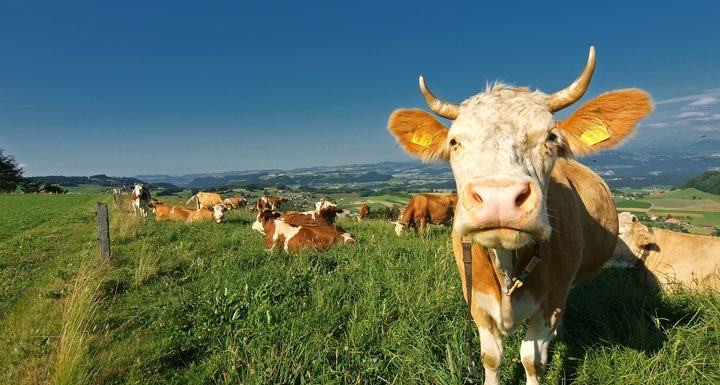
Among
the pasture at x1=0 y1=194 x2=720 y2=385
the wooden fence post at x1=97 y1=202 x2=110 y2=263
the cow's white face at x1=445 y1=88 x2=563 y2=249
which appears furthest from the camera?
the wooden fence post at x1=97 y1=202 x2=110 y2=263

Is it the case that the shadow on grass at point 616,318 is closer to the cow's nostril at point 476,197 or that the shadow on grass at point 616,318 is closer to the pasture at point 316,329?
the pasture at point 316,329

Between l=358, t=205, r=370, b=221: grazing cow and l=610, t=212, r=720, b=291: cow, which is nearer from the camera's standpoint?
l=610, t=212, r=720, b=291: cow

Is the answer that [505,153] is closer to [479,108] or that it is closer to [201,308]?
[479,108]

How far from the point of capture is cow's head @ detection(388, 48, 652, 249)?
1895mm

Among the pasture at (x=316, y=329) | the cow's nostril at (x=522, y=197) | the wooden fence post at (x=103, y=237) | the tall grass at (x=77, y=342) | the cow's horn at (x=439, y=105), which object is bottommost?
the pasture at (x=316, y=329)

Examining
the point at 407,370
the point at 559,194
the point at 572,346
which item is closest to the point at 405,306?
the point at 407,370

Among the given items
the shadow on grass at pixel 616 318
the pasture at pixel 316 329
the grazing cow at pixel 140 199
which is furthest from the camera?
the grazing cow at pixel 140 199

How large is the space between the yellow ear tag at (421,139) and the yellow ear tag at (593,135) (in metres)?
1.13

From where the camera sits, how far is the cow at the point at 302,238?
Answer: 9.16 m

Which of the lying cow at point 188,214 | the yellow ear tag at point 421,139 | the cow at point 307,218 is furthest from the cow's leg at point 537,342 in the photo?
the lying cow at point 188,214

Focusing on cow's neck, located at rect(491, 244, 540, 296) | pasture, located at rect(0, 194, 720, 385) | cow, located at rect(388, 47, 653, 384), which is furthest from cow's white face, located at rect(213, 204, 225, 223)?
cow's neck, located at rect(491, 244, 540, 296)

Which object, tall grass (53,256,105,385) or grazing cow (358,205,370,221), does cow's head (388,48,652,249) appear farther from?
grazing cow (358,205,370,221)

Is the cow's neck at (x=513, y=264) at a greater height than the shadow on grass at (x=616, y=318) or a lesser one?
greater

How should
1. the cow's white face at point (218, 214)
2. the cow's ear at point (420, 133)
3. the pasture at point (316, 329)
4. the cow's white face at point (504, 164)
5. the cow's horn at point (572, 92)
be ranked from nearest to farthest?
the cow's white face at point (504, 164) < the cow's horn at point (572, 92) < the cow's ear at point (420, 133) < the pasture at point (316, 329) < the cow's white face at point (218, 214)
